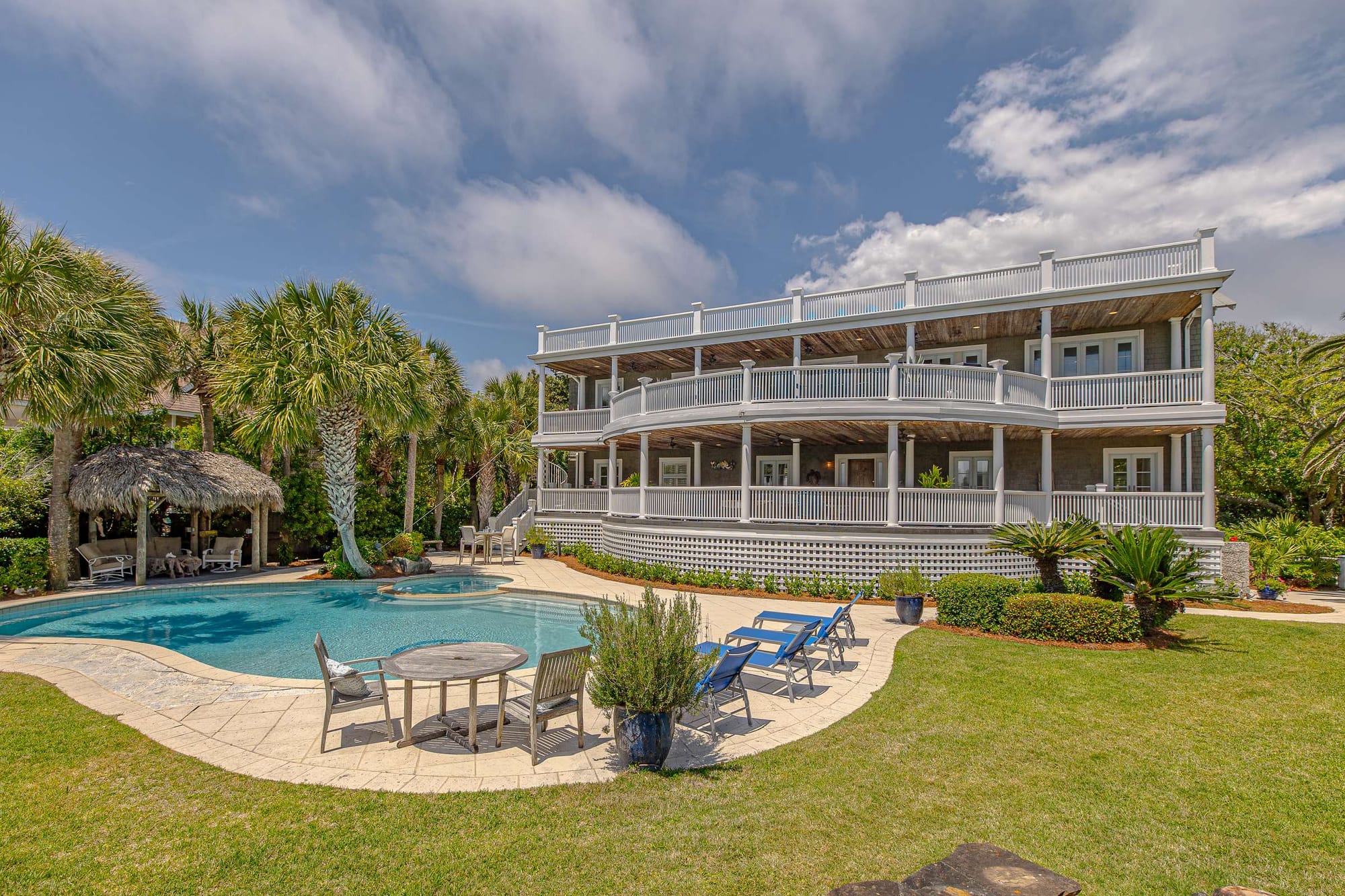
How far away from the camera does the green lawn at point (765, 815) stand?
11.4 ft

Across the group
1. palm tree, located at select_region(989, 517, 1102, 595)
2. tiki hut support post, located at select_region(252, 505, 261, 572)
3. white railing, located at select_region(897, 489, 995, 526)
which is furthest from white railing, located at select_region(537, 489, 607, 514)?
palm tree, located at select_region(989, 517, 1102, 595)

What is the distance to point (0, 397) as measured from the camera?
12656mm

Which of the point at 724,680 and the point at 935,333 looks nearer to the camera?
the point at 724,680

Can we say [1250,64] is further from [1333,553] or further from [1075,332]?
[1333,553]

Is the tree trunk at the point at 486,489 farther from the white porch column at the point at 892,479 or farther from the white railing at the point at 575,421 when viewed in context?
the white porch column at the point at 892,479

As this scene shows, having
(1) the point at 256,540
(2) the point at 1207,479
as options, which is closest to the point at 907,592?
(2) the point at 1207,479

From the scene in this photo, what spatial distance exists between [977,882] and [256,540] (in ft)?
68.3

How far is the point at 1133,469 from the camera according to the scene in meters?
17.0

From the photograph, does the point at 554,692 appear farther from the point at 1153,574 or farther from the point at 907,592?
the point at 1153,574

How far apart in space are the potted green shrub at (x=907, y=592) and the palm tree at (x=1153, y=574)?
2.98m

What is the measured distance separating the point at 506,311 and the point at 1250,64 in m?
32.8

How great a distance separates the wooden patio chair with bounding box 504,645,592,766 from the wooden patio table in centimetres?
31

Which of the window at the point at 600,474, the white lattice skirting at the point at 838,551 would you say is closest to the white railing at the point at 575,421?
the window at the point at 600,474

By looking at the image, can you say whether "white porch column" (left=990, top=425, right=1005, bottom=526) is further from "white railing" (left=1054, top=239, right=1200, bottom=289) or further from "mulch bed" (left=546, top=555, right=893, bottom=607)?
"white railing" (left=1054, top=239, right=1200, bottom=289)
